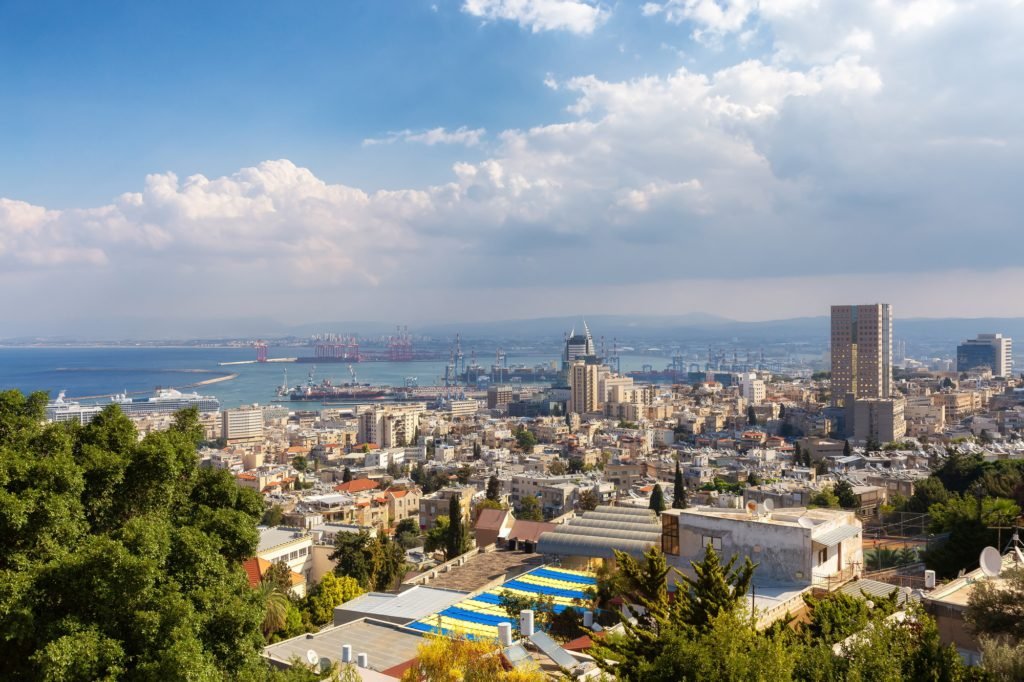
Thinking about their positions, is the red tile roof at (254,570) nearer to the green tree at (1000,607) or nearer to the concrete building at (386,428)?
the green tree at (1000,607)

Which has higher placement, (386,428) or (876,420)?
(876,420)

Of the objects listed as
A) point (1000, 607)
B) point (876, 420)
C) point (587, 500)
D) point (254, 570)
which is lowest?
point (587, 500)

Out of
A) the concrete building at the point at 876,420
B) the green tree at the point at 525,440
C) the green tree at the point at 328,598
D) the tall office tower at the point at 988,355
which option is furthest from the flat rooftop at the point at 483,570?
the tall office tower at the point at 988,355

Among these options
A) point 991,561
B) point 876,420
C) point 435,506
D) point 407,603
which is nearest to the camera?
point 991,561

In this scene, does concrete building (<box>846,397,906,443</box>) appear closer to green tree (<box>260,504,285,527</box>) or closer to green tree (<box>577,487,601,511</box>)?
green tree (<box>577,487,601,511</box>)

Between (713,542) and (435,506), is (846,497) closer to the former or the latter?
(435,506)

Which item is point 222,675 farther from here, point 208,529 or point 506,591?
point 506,591

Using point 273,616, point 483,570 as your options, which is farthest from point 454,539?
point 273,616
